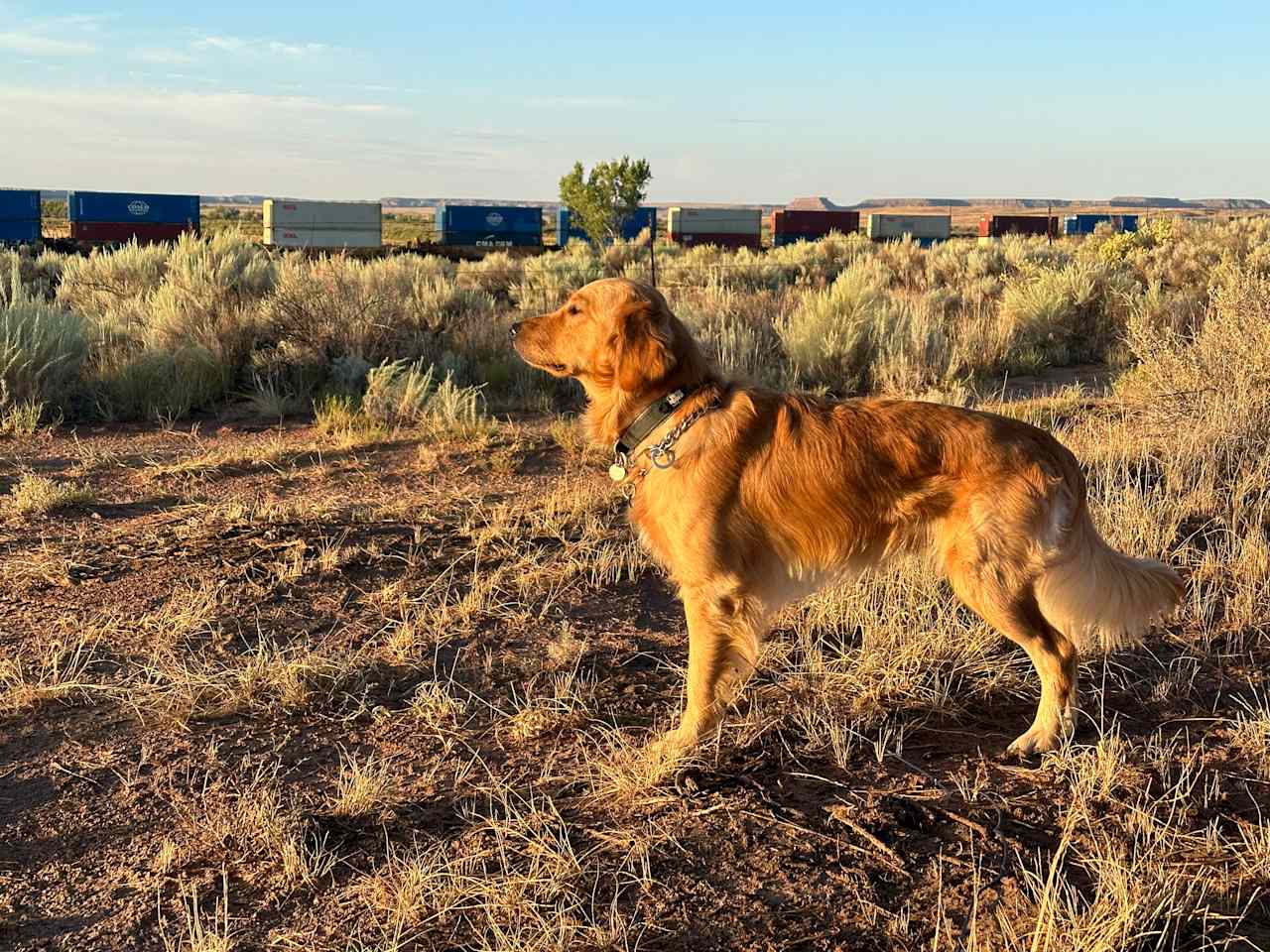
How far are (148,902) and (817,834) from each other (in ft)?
6.03

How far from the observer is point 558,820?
3117mm

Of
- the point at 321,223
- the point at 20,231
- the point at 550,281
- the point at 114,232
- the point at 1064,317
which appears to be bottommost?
the point at 1064,317

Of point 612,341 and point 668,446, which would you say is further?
point 612,341

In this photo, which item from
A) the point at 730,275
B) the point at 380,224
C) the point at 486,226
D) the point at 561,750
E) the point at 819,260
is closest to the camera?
the point at 561,750

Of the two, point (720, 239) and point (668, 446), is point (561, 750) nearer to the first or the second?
point (668, 446)

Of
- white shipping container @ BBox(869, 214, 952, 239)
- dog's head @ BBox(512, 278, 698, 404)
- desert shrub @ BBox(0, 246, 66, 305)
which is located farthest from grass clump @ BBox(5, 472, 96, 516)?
white shipping container @ BBox(869, 214, 952, 239)

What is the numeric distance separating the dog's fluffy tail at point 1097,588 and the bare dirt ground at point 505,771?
1.16ft

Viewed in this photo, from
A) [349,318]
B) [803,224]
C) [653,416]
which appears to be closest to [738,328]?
[349,318]

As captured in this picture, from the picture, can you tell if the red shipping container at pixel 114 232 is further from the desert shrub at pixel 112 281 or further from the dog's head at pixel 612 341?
the dog's head at pixel 612 341

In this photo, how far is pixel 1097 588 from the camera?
366cm

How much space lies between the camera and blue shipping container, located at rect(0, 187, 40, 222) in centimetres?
3678

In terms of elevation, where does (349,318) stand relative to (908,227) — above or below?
below

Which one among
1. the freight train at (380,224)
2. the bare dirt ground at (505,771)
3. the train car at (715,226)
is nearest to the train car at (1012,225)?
the freight train at (380,224)

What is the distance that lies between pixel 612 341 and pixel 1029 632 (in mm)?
1791
